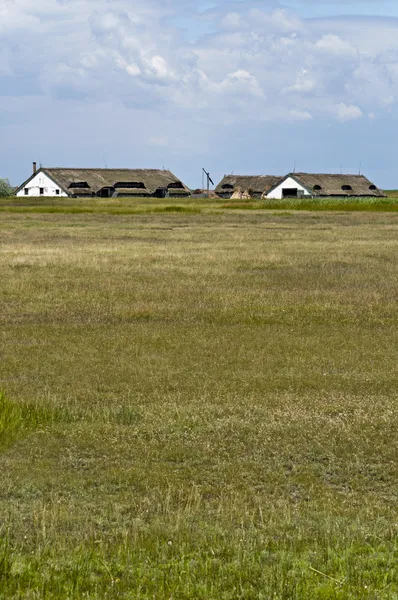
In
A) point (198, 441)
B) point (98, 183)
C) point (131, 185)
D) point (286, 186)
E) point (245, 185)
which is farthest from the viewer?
point (245, 185)

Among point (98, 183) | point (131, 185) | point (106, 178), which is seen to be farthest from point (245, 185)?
point (98, 183)

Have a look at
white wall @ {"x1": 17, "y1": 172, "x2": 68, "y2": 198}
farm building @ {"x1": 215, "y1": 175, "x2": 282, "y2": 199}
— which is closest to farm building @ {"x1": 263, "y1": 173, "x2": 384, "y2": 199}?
farm building @ {"x1": 215, "y1": 175, "x2": 282, "y2": 199}

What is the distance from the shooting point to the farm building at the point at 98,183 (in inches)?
4599

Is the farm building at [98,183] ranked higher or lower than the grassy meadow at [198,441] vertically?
higher

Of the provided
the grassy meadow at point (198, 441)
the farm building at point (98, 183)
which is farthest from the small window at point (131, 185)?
the grassy meadow at point (198, 441)

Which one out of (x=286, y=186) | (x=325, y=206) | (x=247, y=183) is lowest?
(x=325, y=206)

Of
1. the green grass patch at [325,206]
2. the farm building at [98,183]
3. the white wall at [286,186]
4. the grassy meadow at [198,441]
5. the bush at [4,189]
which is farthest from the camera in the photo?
the white wall at [286,186]

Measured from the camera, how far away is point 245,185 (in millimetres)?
131125

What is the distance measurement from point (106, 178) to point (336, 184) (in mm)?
32856

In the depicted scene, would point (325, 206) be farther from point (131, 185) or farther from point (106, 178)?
point (106, 178)

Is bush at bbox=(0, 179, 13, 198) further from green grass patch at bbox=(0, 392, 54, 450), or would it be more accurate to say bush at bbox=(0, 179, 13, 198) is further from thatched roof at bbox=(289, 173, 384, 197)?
green grass patch at bbox=(0, 392, 54, 450)

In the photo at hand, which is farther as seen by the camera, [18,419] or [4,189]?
[4,189]

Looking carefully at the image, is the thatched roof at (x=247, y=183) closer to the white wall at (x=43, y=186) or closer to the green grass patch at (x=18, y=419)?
the white wall at (x=43, y=186)

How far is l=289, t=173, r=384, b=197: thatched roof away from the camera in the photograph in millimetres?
119931
